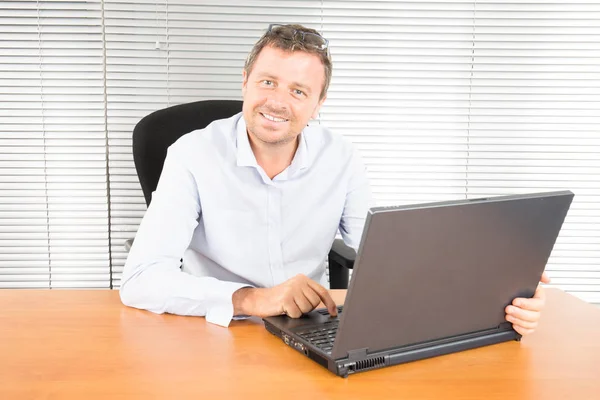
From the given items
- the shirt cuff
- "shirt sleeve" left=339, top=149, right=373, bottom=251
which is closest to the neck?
"shirt sleeve" left=339, top=149, right=373, bottom=251

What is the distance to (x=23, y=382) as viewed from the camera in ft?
3.55

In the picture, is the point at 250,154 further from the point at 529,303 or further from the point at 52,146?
the point at 52,146

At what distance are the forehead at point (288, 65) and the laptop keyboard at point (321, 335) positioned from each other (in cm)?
75

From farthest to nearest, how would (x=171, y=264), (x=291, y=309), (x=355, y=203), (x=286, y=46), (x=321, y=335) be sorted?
(x=355, y=203) < (x=286, y=46) < (x=171, y=264) < (x=291, y=309) < (x=321, y=335)

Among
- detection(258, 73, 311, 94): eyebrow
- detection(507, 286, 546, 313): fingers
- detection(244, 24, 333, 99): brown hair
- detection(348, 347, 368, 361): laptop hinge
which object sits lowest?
detection(348, 347, 368, 361): laptop hinge

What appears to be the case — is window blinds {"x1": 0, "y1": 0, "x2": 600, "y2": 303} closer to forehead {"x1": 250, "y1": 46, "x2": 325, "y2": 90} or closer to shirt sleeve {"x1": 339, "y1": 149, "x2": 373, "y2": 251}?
shirt sleeve {"x1": 339, "y1": 149, "x2": 373, "y2": 251}

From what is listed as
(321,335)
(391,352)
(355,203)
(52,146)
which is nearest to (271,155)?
(355,203)

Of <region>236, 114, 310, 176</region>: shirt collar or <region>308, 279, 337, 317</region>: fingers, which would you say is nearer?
<region>308, 279, 337, 317</region>: fingers

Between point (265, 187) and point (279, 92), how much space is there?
0.26 meters

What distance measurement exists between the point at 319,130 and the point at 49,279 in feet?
4.95

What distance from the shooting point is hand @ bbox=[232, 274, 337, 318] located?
1.38 meters

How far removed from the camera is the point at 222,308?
1416mm

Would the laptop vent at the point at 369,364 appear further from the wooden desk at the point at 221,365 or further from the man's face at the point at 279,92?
the man's face at the point at 279,92

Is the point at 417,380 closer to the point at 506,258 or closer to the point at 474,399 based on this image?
the point at 474,399
